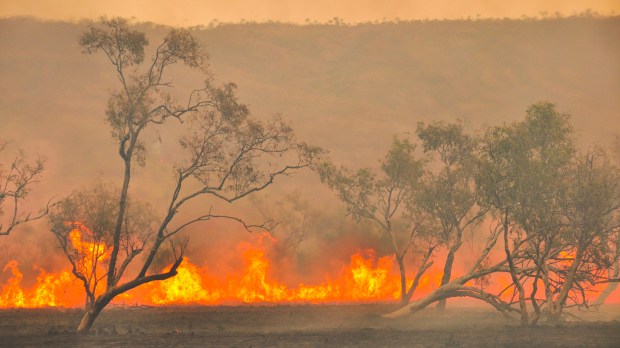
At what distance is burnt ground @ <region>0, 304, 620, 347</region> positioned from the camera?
43969 millimetres

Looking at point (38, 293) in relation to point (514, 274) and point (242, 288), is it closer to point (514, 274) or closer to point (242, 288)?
point (242, 288)

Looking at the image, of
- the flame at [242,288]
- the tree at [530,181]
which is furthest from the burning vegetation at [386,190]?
the flame at [242,288]

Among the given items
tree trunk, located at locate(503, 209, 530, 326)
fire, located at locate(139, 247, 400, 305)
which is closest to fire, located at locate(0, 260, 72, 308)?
fire, located at locate(139, 247, 400, 305)

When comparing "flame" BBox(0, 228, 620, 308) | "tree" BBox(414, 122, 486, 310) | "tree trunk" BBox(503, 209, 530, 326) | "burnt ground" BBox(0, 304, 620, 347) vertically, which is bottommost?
"burnt ground" BBox(0, 304, 620, 347)

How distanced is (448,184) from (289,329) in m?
21.8

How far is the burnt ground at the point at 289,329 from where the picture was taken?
44.0 meters

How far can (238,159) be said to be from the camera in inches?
2031

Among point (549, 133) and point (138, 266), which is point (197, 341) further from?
point (138, 266)

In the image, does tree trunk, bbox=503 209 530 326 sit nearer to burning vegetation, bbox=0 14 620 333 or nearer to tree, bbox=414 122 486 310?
burning vegetation, bbox=0 14 620 333

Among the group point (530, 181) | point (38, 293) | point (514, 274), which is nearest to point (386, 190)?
point (530, 181)

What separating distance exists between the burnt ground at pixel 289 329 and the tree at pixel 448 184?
810 cm

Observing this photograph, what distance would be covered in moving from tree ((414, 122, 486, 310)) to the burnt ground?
810 centimetres

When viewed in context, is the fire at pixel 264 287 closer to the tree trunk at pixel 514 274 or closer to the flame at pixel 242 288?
the flame at pixel 242 288

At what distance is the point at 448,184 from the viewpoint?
69.8 meters
